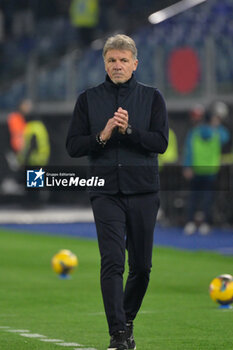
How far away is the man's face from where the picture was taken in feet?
25.5

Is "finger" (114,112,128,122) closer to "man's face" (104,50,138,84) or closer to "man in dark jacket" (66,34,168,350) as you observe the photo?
"man in dark jacket" (66,34,168,350)

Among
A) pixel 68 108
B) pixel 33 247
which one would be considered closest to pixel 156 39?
pixel 68 108

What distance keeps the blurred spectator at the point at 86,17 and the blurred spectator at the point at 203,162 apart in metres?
14.0

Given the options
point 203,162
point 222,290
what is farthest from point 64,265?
point 203,162

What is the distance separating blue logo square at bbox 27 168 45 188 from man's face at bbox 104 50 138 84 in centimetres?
113

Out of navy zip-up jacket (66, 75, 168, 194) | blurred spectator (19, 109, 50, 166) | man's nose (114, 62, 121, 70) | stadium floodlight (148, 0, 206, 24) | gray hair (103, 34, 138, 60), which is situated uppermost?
stadium floodlight (148, 0, 206, 24)

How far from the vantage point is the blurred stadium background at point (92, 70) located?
23781mm

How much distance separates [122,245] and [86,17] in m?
28.1

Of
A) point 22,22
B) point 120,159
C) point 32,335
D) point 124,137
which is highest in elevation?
point 22,22

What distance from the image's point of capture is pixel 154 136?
786 centimetres

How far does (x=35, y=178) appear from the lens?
8.66 meters

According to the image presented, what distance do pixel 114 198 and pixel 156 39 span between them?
775 inches

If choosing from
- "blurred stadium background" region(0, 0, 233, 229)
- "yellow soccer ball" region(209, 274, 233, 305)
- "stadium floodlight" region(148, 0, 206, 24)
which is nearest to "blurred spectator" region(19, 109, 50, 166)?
"blurred stadium background" region(0, 0, 233, 229)

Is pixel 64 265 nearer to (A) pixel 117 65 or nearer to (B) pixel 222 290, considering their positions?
(B) pixel 222 290
